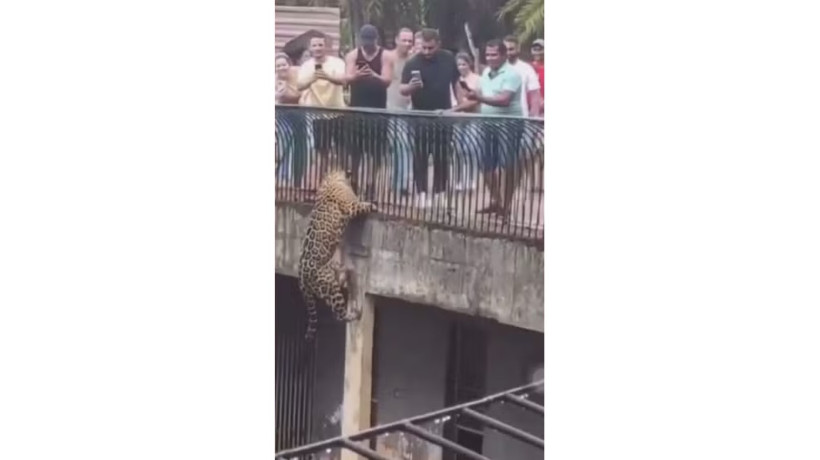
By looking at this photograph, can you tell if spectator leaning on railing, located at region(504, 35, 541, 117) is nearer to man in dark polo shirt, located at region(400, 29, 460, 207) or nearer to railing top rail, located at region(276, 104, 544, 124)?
railing top rail, located at region(276, 104, 544, 124)

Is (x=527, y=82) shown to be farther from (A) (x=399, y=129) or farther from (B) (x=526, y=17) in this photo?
(A) (x=399, y=129)

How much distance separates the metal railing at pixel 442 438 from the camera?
2576 mm

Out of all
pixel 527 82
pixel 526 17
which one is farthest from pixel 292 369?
pixel 526 17

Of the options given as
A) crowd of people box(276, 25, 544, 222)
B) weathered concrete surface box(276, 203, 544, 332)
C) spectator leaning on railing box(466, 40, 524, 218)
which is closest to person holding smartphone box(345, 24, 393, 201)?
crowd of people box(276, 25, 544, 222)

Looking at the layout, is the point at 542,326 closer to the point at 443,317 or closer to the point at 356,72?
the point at 443,317

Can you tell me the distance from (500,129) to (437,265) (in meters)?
0.32

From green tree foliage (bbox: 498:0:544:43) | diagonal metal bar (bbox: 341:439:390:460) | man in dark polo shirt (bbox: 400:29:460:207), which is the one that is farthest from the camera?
diagonal metal bar (bbox: 341:439:390:460)

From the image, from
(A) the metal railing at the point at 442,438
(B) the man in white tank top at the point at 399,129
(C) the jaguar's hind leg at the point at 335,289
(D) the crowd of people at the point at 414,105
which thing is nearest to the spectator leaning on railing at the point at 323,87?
(D) the crowd of people at the point at 414,105

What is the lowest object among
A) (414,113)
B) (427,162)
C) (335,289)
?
(335,289)

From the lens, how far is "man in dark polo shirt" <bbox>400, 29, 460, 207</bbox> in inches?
104

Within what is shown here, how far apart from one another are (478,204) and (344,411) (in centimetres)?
58

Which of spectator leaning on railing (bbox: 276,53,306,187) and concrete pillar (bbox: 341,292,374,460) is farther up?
spectator leaning on railing (bbox: 276,53,306,187)

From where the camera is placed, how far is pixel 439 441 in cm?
269
